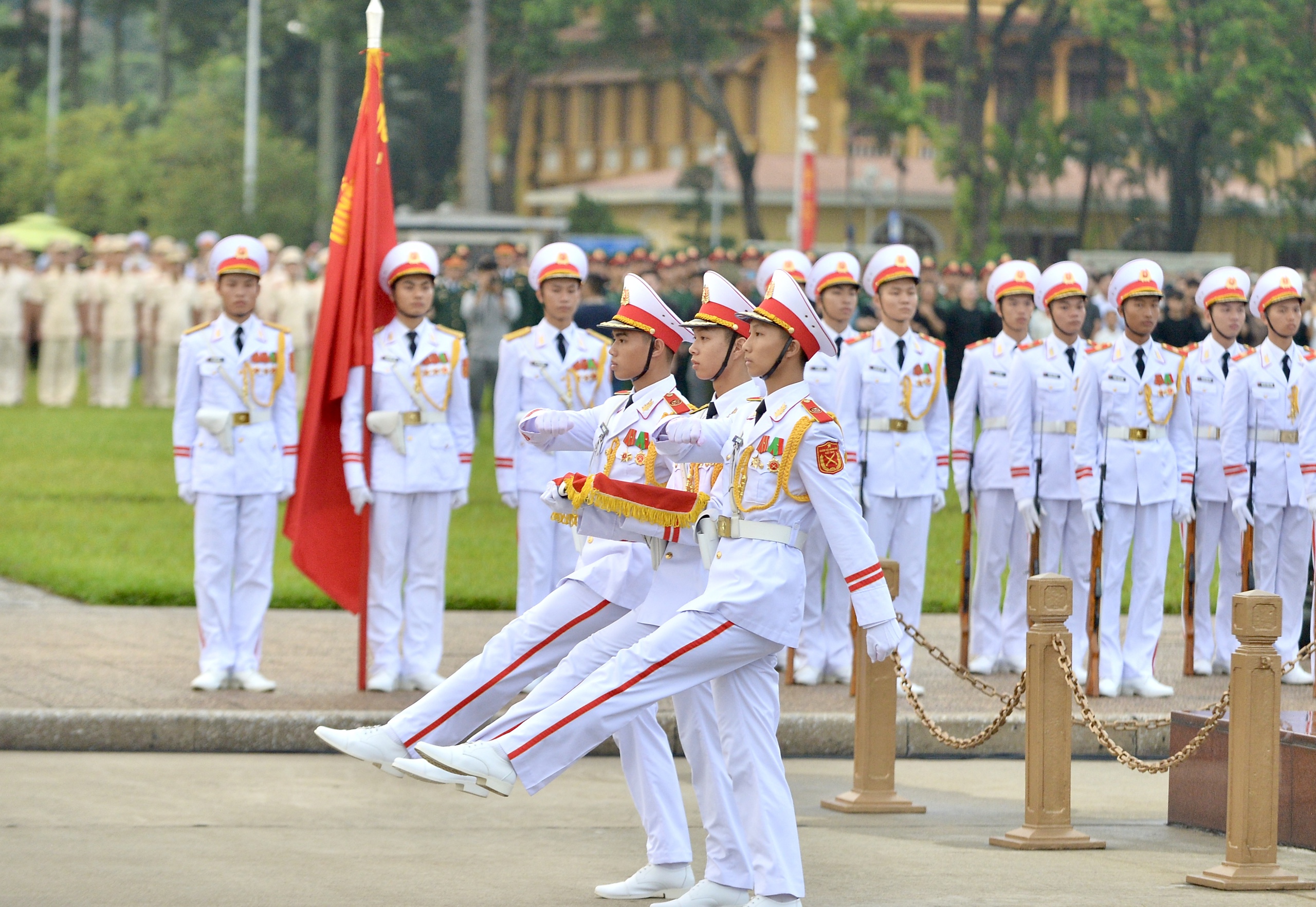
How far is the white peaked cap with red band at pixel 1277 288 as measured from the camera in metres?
11.6

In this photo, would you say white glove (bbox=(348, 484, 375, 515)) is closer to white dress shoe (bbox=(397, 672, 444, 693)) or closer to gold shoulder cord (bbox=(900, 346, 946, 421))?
white dress shoe (bbox=(397, 672, 444, 693))

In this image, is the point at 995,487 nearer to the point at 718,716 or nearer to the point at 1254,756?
the point at 1254,756

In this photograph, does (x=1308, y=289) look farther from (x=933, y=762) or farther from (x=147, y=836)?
(x=147, y=836)

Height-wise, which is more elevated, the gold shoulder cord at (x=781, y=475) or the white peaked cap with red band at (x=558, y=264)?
the white peaked cap with red band at (x=558, y=264)

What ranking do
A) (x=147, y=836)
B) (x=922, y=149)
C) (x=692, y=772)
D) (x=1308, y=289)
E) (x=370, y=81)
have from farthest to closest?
(x=922, y=149), (x=1308, y=289), (x=370, y=81), (x=147, y=836), (x=692, y=772)

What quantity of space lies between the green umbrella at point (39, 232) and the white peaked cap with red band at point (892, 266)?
33.3 meters


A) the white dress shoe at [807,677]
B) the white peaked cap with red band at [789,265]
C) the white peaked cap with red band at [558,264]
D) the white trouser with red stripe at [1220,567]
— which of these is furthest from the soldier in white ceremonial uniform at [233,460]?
the white trouser with red stripe at [1220,567]

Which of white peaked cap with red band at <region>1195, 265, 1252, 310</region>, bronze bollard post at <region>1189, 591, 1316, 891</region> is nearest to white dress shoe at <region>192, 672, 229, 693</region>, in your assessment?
bronze bollard post at <region>1189, 591, 1316, 891</region>

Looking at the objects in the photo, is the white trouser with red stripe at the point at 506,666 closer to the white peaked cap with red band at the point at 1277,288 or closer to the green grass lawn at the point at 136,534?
the white peaked cap with red band at the point at 1277,288

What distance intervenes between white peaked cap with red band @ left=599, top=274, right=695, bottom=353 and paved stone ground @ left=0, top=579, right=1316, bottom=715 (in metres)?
3.31

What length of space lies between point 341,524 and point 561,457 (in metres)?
1.16

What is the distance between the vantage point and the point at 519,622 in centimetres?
717

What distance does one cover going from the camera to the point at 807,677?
37.9 feet

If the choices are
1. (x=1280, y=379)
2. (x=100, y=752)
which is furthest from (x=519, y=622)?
(x=1280, y=379)
